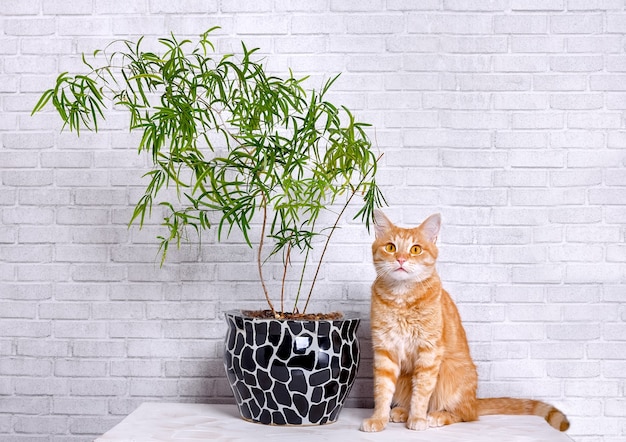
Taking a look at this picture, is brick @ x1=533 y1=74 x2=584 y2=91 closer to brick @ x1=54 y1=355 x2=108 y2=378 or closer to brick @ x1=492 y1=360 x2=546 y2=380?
brick @ x1=492 y1=360 x2=546 y2=380

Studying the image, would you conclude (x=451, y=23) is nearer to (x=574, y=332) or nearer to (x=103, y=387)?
(x=574, y=332)

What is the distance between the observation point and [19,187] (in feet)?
7.80

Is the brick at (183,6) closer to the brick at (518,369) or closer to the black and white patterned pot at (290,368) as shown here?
the black and white patterned pot at (290,368)

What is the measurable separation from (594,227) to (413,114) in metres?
0.74

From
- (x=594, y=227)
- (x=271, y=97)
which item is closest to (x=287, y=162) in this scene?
(x=271, y=97)

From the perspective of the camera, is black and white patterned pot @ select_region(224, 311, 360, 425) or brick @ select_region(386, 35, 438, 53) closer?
black and white patterned pot @ select_region(224, 311, 360, 425)

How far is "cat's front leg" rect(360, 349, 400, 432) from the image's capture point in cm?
193

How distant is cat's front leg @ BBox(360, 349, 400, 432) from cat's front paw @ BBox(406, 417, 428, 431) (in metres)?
0.07

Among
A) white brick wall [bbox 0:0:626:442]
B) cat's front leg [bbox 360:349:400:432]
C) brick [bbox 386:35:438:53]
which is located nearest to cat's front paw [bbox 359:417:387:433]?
cat's front leg [bbox 360:349:400:432]

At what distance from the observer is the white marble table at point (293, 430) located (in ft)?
5.84

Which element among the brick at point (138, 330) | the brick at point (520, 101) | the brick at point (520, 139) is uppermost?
the brick at point (520, 101)

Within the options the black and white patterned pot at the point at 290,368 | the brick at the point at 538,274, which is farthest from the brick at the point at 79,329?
the brick at the point at 538,274

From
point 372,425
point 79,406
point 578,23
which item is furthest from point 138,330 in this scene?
point 578,23

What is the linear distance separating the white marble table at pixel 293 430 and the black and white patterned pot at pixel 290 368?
0.05 meters
